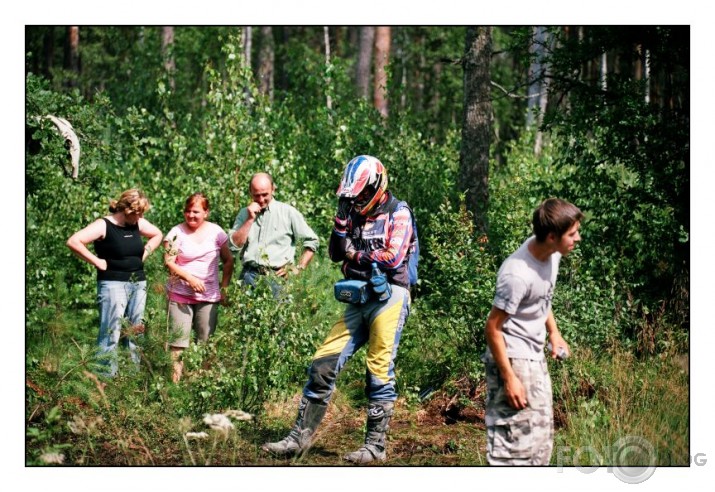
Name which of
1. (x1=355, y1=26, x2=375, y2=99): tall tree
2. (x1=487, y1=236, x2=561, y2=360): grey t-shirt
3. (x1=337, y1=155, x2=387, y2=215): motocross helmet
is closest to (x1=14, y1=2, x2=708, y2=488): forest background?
(x1=337, y1=155, x2=387, y2=215): motocross helmet

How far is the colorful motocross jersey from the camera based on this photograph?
5.35 metres

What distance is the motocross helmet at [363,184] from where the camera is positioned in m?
5.29

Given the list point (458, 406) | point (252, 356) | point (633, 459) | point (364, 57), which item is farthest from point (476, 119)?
point (364, 57)

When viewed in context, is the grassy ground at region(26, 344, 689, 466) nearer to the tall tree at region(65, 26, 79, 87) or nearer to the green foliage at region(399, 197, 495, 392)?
the green foliage at region(399, 197, 495, 392)

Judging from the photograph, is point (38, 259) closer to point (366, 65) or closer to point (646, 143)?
point (646, 143)

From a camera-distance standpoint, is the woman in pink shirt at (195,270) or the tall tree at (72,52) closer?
the woman in pink shirt at (195,270)

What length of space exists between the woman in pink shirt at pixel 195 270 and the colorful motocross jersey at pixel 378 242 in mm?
2029

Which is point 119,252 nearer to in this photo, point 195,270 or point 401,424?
point 195,270

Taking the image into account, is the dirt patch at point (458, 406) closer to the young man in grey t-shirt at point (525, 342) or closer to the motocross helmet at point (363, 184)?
the motocross helmet at point (363, 184)

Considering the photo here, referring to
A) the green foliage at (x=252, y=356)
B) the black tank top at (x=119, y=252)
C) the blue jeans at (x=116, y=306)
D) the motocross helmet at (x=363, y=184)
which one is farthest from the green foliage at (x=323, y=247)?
the motocross helmet at (x=363, y=184)

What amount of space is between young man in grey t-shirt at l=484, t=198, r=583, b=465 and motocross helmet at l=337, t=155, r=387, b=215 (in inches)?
51.3

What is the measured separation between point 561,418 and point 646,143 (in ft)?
9.93

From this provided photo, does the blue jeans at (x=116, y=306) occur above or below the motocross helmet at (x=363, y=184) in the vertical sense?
below

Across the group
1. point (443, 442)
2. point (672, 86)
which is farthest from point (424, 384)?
point (672, 86)
